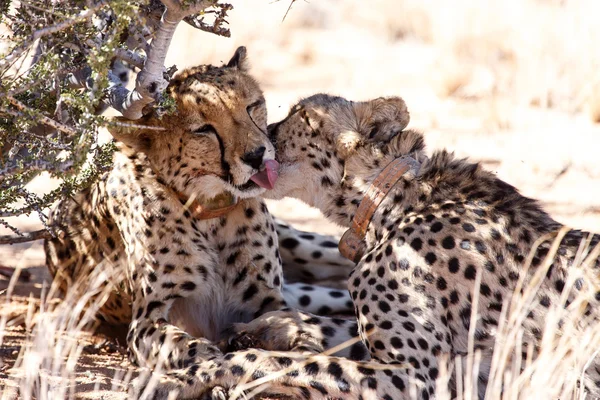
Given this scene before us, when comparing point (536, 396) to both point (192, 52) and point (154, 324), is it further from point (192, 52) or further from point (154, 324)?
point (192, 52)

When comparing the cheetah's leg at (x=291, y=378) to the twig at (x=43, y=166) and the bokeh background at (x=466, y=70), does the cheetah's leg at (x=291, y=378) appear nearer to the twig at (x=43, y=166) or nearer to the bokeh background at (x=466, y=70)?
the twig at (x=43, y=166)

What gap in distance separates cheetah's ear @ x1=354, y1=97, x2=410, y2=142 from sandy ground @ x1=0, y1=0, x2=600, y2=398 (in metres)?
1.41

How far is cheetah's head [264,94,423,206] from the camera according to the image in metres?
3.94

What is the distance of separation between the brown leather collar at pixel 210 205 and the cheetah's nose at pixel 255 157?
333mm

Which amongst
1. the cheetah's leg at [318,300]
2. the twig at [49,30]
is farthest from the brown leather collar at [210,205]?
the twig at [49,30]

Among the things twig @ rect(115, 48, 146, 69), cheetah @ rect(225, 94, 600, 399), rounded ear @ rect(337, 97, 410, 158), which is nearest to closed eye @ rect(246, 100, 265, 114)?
cheetah @ rect(225, 94, 600, 399)

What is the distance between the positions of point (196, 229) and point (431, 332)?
4.13 feet

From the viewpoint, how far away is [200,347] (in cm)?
378

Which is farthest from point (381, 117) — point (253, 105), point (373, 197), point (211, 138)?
point (211, 138)

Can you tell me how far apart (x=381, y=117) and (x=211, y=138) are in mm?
740

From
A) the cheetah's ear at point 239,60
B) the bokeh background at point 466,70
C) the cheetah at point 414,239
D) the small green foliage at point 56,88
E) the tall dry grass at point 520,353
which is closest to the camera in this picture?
the tall dry grass at point 520,353

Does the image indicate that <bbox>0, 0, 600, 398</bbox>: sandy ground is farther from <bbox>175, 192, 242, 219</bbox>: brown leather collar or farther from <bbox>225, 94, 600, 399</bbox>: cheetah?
<bbox>225, 94, 600, 399</bbox>: cheetah

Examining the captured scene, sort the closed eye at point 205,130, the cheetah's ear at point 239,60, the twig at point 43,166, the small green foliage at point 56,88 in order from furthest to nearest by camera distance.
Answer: the cheetah's ear at point 239,60 → the closed eye at point 205,130 → the twig at point 43,166 → the small green foliage at point 56,88

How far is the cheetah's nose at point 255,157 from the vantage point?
12.4 ft
